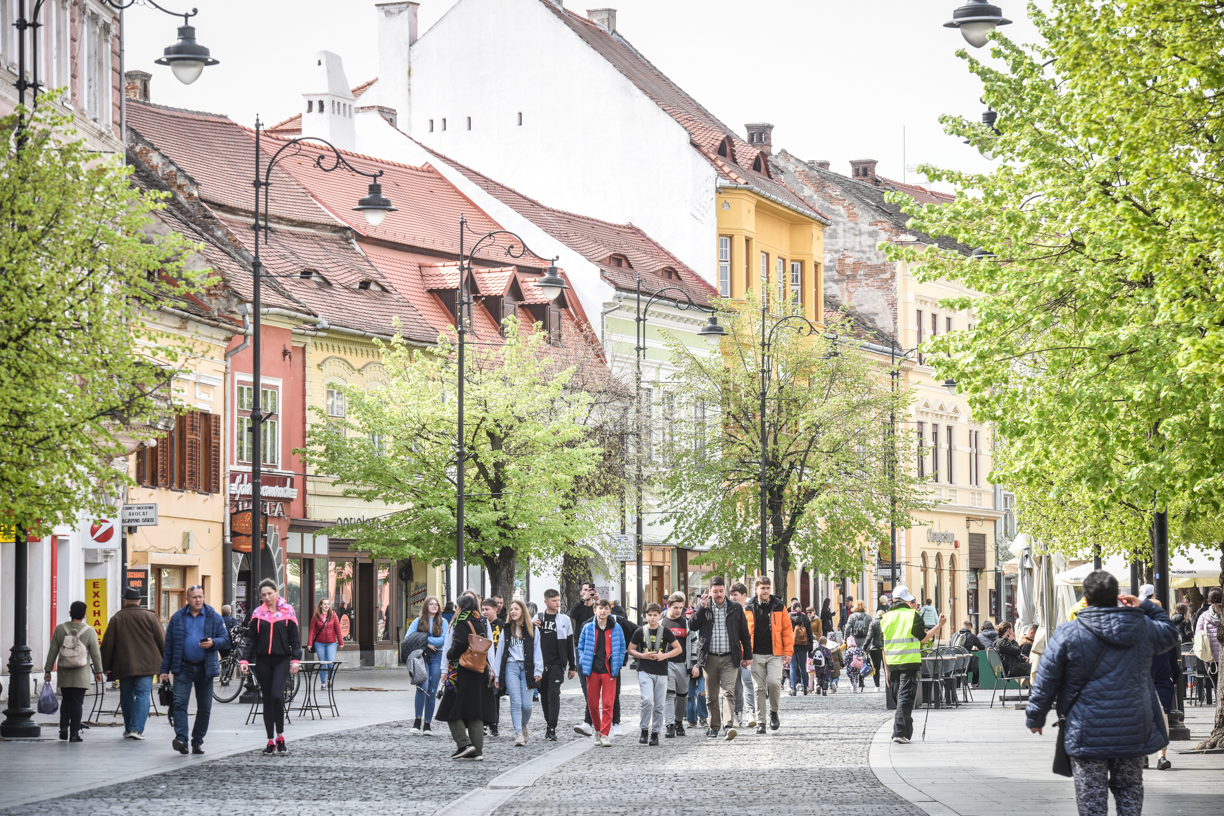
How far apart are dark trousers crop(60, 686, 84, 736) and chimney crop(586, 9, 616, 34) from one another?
162ft

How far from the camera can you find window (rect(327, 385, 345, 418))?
44.8 meters

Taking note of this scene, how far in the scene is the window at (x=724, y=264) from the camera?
61375 mm

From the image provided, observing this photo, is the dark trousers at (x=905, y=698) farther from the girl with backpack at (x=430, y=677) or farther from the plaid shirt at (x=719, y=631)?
the girl with backpack at (x=430, y=677)

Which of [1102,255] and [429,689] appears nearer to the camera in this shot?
[1102,255]

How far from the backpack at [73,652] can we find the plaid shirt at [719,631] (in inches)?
284

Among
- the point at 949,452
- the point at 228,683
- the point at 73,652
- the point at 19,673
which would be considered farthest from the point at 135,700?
the point at 949,452

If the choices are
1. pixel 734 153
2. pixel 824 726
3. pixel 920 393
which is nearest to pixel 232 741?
pixel 824 726

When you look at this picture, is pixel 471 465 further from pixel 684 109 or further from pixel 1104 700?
pixel 1104 700

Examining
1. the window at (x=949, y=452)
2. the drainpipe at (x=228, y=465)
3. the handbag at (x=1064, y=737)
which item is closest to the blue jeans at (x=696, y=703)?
the handbag at (x=1064, y=737)

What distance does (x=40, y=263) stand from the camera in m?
19.9

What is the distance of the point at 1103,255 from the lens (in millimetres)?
18594

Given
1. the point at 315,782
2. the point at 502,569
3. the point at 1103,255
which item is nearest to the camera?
the point at 315,782

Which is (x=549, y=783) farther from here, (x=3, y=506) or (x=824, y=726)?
(x=824, y=726)

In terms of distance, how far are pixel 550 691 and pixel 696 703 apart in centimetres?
344
